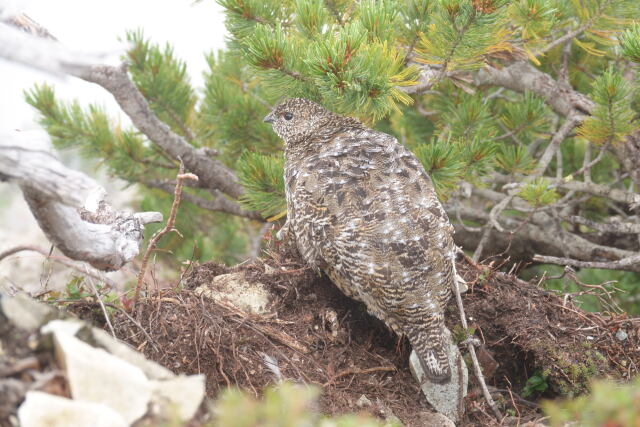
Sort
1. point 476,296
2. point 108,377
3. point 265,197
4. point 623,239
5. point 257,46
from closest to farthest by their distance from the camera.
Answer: point 108,377
point 257,46
point 476,296
point 265,197
point 623,239

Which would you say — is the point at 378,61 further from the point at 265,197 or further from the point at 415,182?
the point at 265,197

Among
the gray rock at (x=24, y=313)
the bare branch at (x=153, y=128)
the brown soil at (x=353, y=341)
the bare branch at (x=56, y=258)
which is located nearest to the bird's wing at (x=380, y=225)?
the brown soil at (x=353, y=341)

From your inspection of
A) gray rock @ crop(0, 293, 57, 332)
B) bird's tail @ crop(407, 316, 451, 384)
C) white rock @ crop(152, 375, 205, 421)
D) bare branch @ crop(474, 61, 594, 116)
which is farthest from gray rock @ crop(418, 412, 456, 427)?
bare branch @ crop(474, 61, 594, 116)

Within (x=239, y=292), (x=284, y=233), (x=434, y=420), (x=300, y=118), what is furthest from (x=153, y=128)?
(x=434, y=420)

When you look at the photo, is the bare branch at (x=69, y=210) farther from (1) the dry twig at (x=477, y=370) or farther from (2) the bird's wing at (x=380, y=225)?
(1) the dry twig at (x=477, y=370)

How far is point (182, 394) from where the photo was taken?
193 cm

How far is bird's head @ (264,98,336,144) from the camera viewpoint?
12.5 ft

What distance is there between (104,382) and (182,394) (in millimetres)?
234

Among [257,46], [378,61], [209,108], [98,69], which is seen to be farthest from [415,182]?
[209,108]

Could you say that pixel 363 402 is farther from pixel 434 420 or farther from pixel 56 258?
pixel 56 258

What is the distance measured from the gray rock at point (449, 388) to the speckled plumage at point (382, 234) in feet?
0.25

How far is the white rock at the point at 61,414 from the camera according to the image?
175 centimetres

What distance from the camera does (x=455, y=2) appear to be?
10.00ft

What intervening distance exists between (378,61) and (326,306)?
4.52 ft
